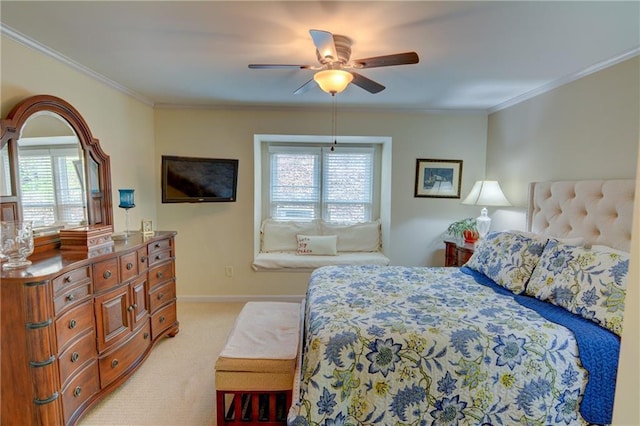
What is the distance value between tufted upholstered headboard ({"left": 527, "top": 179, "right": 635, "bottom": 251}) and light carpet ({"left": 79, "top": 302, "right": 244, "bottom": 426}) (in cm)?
287

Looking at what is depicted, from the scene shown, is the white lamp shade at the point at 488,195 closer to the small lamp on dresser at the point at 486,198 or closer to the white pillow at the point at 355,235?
the small lamp on dresser at the point at 486,198

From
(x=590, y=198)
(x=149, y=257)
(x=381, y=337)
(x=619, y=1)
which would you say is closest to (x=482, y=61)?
(x=619, y=1)

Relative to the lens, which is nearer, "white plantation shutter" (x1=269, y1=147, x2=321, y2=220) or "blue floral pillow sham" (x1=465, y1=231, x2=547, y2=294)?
"blue floral pillow sham" (x1=465, y1=231, x2=547, y2=294)

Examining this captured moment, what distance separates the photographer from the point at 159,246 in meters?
2.67

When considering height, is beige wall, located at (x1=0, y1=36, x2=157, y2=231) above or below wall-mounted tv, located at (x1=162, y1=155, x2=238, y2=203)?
above

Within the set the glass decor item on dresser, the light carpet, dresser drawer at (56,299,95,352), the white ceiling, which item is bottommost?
the light carpet

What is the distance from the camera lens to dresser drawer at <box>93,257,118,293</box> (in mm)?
1903

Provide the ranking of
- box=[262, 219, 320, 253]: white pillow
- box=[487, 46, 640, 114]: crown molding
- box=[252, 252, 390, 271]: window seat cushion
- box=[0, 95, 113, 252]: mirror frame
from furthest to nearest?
1. box=[262, 219, 320, 253]: white pillow
2. box=[252, 252, 390, 271]: window seat cushion
3. box=[487, 46, 640, 114]: crown molding
4. box=[0, 95, 113, 252]: mirror frame

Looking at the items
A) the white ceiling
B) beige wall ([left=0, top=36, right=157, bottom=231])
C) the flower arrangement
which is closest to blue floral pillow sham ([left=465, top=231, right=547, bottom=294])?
the flower arrangement

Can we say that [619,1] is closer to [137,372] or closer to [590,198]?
[590,198]

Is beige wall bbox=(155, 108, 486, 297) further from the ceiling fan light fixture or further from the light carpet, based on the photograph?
the ceiling fan light fixture

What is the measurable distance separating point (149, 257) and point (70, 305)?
83cm

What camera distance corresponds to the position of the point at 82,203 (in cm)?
246

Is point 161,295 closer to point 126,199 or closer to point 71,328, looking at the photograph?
point 126,199
